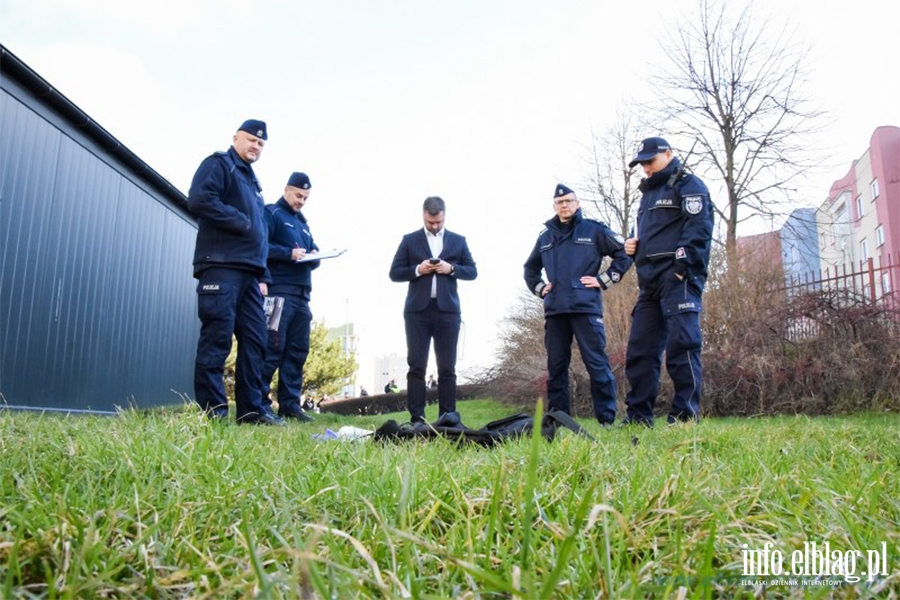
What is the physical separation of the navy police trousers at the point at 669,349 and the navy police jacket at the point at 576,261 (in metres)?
0.71

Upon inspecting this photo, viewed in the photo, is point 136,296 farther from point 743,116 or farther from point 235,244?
point 743,116

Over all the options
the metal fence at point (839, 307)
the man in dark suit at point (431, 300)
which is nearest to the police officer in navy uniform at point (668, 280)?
the man in dark suit at point (431, 300)

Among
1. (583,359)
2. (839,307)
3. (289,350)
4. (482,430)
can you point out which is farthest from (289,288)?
(839,307)

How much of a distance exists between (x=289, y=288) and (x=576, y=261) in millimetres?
3192

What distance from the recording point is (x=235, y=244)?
5.13 meters

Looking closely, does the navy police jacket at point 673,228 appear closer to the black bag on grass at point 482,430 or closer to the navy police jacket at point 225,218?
the black bag on grass at point 482,430

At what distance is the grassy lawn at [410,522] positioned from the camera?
3.38 ft

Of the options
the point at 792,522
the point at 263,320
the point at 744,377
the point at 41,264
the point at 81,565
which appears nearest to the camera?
the point at 81,565

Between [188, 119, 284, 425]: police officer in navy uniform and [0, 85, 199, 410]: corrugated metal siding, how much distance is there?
649mm

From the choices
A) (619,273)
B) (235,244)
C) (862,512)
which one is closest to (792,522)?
(862,512)

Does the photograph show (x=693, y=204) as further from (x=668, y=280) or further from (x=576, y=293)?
(x=576, y=293)

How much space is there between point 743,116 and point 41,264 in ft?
48.6

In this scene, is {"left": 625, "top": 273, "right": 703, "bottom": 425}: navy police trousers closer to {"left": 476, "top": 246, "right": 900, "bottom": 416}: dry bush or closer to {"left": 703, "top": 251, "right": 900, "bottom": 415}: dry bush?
{"left": 703, "top": 251, "right": 900, "bottom": 415}: dry bush

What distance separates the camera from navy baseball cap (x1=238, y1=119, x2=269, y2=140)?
18.1 feet
